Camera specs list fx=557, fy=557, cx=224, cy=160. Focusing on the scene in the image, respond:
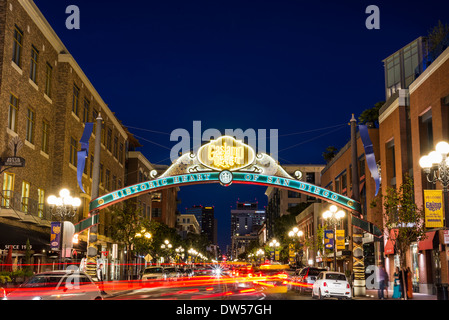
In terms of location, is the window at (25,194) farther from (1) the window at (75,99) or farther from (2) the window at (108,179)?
(2) the window at (108,179)

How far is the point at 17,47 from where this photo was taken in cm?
3350

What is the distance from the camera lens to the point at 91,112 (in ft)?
171

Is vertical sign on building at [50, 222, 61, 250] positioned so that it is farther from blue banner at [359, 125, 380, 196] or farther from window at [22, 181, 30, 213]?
blue banner at [359, 125, 380, 196]

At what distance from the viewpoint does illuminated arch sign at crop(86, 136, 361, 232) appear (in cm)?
3262

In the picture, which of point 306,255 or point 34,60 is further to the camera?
point 306,255

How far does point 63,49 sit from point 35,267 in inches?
661

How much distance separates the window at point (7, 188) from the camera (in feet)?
101

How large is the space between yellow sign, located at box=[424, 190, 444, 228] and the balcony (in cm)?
2134

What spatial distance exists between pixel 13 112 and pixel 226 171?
13.2m

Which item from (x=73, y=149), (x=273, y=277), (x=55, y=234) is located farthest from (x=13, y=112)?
(x=273, y=277)

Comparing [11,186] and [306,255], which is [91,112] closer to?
[11,186]

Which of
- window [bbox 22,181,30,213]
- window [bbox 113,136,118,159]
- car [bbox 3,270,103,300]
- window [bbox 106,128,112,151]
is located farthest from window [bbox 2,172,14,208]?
window [bbox 113,136,118,159]

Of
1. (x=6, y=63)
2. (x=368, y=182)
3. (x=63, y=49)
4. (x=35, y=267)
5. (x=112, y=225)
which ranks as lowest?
(x=35, y=267)
